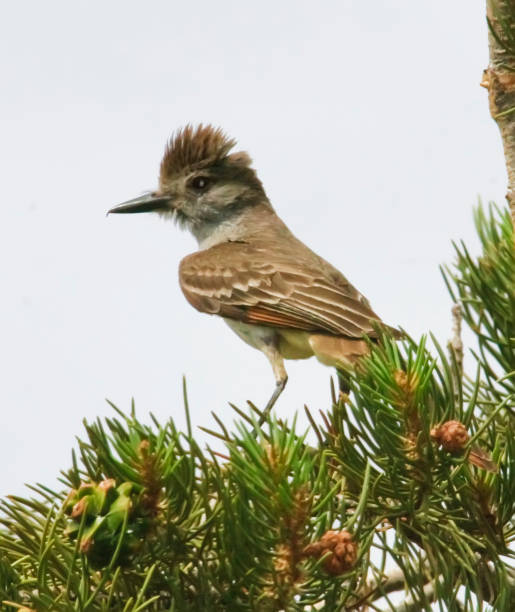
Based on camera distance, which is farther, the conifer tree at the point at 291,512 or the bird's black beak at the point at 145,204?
the bird's black beak at the point at 145,204

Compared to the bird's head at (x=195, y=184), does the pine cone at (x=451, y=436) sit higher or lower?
lower

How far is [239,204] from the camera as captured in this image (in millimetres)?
7531

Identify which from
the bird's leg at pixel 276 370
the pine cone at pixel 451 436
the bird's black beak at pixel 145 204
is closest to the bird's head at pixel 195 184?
the bird's black beak at pixel 145 204

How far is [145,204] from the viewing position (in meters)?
7.27

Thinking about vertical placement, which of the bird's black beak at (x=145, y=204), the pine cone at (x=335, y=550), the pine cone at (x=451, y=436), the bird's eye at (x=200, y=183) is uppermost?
the bird's eye at (x=200, y=183)

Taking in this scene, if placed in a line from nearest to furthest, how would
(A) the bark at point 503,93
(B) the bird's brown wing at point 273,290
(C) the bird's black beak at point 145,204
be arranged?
(A) the bark at point 503,93, (B) the bird's brown wing at point 273,290, (C) the bird's black beak at point 145,204

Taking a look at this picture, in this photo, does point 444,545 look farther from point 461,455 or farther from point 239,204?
point 239,204

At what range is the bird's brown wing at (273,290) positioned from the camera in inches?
216

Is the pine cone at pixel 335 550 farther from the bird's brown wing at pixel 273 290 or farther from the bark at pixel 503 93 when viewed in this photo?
the bird's brown wing at pixel 273 290

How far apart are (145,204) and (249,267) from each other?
1262 mm

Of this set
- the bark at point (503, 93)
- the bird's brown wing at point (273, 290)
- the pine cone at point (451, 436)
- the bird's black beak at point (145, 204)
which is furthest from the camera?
the bird's black beak at point (145, 204)

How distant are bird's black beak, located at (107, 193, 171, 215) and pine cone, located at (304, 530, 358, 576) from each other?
542 centimetres

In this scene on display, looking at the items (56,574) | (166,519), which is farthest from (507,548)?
(56,574)

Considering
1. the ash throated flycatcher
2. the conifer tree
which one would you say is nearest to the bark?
the conifer tree
